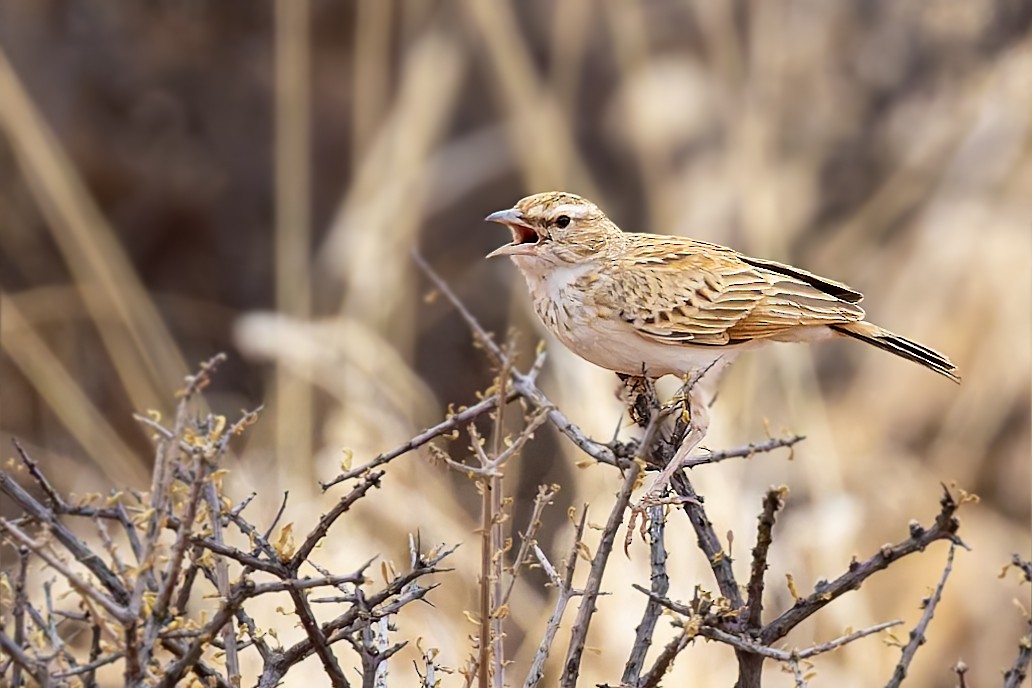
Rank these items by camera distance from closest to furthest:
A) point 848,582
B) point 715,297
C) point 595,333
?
point 848,582
point 595,333
point 715,297

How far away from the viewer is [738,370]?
278cm

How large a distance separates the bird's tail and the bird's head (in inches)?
12.9

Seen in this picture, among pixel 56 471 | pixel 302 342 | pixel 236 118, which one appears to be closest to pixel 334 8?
pixel 236 118

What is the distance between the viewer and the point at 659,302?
1.49 metres

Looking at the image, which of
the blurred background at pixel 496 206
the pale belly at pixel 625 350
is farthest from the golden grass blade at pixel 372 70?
the pale belly at pixel 625 350

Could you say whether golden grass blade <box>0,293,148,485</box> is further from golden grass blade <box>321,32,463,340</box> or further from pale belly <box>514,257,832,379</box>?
pale belly <box>514,257,832,379</box>

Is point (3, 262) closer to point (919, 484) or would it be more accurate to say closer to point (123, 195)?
point (123, 195)

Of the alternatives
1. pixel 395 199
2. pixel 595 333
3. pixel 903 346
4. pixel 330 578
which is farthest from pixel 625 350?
pixel 395 199

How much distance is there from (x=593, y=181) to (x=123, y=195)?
1.30m

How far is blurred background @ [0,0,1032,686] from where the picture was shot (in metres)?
2.83

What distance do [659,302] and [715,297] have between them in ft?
0.30

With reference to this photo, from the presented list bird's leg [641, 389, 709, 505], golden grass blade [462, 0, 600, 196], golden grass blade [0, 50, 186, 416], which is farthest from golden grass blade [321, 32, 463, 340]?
bird's leg [641, 389, 709, 505]

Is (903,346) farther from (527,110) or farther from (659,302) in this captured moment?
(527,110)

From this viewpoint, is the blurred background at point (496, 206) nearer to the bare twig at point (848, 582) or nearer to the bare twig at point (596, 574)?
the bare twig at point (848, 582)
